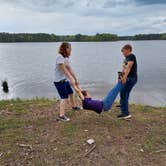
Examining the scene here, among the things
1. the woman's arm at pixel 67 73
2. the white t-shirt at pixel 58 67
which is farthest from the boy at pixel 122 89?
the white t-shirt at pixel 58 67

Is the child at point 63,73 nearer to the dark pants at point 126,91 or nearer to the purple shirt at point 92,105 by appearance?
the purple shirt at point 92,105

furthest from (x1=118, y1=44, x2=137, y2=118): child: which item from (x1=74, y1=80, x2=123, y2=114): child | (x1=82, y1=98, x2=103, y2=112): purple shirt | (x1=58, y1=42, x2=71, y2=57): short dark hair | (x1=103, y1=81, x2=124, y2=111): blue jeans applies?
(x1=58, y1=42, x2=71, y2=57): short dark hair

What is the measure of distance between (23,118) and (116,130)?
7.61 ft

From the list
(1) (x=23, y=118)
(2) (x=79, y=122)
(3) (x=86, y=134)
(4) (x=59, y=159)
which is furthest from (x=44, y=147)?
(1) (x=23, y=118)

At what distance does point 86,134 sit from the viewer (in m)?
6.04

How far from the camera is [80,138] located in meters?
5.87

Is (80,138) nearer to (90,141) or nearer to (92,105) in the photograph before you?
(90,141)

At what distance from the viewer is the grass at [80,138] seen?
516cm

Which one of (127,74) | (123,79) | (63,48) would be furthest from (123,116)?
(63,48)

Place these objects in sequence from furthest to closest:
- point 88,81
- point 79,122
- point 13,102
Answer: point 88,81 → point 13,102 → point 79,122

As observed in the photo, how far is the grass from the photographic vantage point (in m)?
5.16

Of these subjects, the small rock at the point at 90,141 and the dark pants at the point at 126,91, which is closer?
the small rock at the point at 90,141

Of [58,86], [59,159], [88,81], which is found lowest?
[88,81]

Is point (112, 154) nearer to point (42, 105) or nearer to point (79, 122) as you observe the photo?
point (79, 122)
